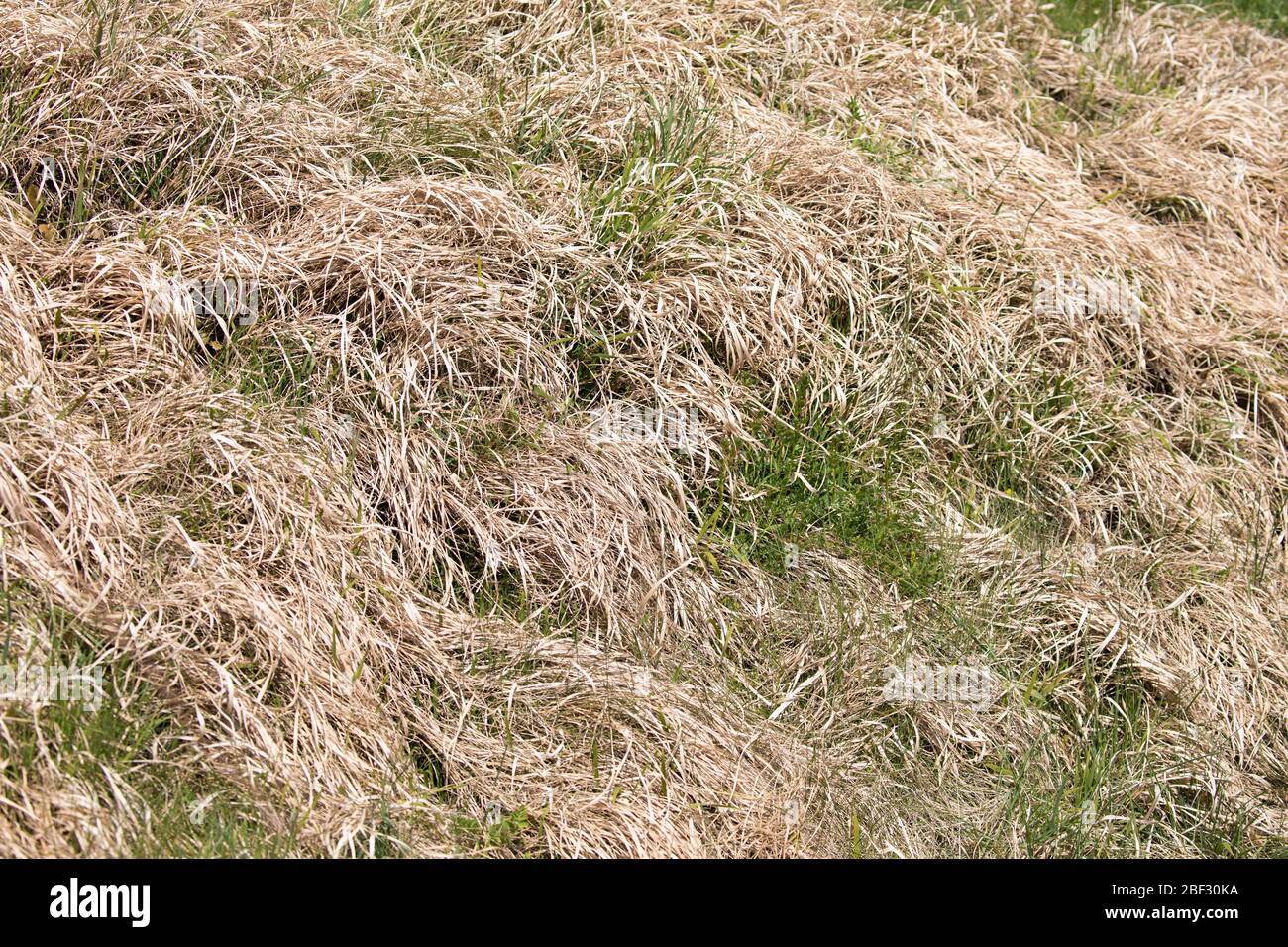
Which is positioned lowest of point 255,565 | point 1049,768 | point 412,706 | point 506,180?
point 1049,768

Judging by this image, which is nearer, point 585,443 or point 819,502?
point 585,443

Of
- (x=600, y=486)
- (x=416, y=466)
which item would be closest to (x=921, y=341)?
(x=600, y=486)

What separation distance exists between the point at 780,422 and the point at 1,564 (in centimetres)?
237

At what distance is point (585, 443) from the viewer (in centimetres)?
396

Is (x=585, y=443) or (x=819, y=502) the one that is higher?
(x=585, y=443)

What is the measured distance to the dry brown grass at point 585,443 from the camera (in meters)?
3.28

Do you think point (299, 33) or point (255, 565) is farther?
point (299, 33)

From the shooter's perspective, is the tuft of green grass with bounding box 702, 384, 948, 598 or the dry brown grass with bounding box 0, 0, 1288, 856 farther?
the tuft of green grass with bounding box 702, 384, 948, 598

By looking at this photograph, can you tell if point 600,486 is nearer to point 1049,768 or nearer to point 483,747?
point 483,747

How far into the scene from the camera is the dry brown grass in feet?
10.8

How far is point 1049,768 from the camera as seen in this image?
155 inches

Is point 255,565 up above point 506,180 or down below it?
below

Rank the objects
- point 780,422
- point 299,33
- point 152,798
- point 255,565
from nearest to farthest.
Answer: point 152,798
point 255,565
point 780,422
point 299,33

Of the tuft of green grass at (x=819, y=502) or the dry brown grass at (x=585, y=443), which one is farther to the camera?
the tuft of green grass at (x=819, y=502)
